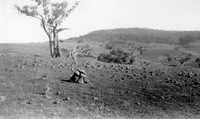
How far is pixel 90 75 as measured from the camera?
817 centimetres

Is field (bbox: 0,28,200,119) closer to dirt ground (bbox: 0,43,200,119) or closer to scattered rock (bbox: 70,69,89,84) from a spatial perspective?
dirt ground (bbox: 0,43,200,119)

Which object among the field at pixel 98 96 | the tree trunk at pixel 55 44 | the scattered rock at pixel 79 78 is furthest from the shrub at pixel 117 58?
the scattered rock at pixel 79 78

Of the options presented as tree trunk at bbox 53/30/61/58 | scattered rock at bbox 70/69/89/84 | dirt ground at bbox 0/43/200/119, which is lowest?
dirt ground at bbox 0/43/200/119

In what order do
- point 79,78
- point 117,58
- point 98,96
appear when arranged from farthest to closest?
1. point 117,58
2. point 79,78
3. point 98,96

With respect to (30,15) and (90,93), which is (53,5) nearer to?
(30,15)

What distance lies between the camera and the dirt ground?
4.85 metres

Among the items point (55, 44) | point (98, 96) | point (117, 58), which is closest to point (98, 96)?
point (98, 96)

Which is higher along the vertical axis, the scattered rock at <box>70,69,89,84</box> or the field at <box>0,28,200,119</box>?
the scattered rock at <box>70,69,89,84</box>

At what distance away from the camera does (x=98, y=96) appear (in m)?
5.87

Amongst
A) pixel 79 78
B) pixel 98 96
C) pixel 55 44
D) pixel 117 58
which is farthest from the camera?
pixel 117 58

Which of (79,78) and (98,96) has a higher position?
(79,78)

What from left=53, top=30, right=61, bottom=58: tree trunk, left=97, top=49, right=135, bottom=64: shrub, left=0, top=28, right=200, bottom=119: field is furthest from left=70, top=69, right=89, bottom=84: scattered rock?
left=97, top=49, right=135, bottom=64: shrub

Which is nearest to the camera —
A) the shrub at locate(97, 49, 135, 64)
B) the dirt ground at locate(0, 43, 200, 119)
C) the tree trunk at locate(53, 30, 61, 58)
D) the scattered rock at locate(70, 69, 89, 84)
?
the dirt ground at locate(0, 43, 200, 119)

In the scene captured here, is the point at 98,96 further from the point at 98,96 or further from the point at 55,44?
the point at 55,44
